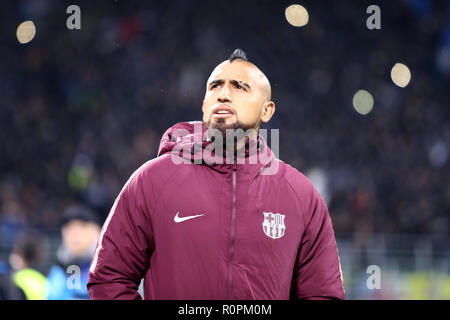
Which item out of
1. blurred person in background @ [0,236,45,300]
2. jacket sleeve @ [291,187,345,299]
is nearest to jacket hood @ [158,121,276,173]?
jacket sleeve @ [291,187,345,299]

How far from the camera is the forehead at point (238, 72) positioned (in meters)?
2.26

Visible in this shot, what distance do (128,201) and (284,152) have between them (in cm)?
886

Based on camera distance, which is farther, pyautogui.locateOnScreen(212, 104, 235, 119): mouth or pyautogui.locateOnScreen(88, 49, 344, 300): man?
pyautogui.locateOnScreen(212, 104, 235, 119): mouth

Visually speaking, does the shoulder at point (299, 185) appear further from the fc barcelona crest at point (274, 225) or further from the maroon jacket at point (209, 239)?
the fc barcelona crest at point (274, 225)

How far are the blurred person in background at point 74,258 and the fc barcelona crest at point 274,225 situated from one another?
199 centimetres

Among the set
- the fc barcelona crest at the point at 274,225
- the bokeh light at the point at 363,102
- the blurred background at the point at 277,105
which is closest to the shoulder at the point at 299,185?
the fc barcelona crest at the point at 274,225

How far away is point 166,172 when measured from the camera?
2.14 meters

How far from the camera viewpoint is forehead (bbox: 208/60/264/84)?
2264mm

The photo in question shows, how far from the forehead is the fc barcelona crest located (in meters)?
0.49

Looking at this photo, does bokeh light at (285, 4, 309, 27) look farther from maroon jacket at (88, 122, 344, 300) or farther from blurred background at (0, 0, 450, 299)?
maroon jacket at (88, 122, 344, 300)

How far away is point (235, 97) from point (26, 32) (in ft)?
40.1

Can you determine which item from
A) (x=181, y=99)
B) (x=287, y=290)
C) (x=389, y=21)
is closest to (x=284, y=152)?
(x=181, y=99)

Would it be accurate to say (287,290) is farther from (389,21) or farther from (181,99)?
(389,21)

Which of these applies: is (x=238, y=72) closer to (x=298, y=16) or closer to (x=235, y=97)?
(x=235, y=97)
